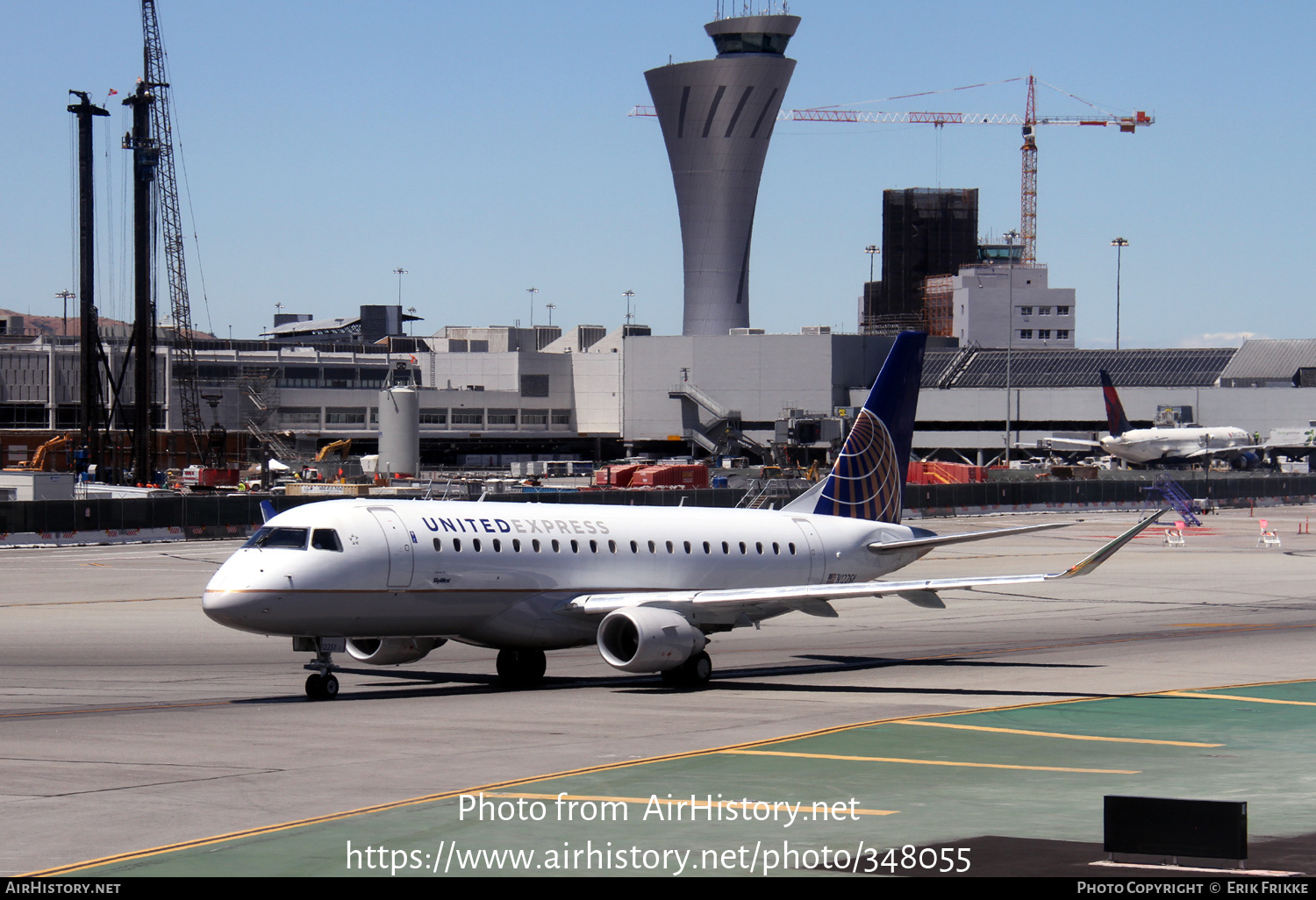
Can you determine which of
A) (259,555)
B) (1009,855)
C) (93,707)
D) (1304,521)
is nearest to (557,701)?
(259,555)

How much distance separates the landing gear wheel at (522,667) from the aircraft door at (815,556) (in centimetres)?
799

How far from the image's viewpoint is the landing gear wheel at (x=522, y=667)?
104 ft

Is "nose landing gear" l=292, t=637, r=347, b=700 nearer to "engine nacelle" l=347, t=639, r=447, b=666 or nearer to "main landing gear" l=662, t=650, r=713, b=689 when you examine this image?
"engine nacelle" l=347, t=639, r=447, b=666

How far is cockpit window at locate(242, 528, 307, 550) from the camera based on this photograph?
28116 millimetres

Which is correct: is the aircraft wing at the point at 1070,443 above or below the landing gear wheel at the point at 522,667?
above

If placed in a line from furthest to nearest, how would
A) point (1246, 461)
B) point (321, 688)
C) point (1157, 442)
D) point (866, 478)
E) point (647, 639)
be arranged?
1. point (1246, 461)
2. point (1157, 442)
3. point (866, 478)
4. point (647, 639)
5. point (321, 688)

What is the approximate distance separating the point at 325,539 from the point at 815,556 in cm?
1323

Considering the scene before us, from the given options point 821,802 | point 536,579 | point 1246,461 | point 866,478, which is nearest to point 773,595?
point 536,579

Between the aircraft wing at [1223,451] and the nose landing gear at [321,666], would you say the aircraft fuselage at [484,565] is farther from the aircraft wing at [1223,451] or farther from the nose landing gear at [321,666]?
the aircraft wing at [1223,451]

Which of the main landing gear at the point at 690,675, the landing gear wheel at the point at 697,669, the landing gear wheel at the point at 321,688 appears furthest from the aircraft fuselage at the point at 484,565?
the main landing gear at the point at 690,675

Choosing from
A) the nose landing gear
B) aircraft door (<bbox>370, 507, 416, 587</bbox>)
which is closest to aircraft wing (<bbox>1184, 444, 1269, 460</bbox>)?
aircraft door (<bbox>370, 507, 416, 587</bbox>)

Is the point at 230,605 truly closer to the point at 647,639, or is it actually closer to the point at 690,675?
the point at 647,639

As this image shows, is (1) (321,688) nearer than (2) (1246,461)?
Yes

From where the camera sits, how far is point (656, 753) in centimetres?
2212
